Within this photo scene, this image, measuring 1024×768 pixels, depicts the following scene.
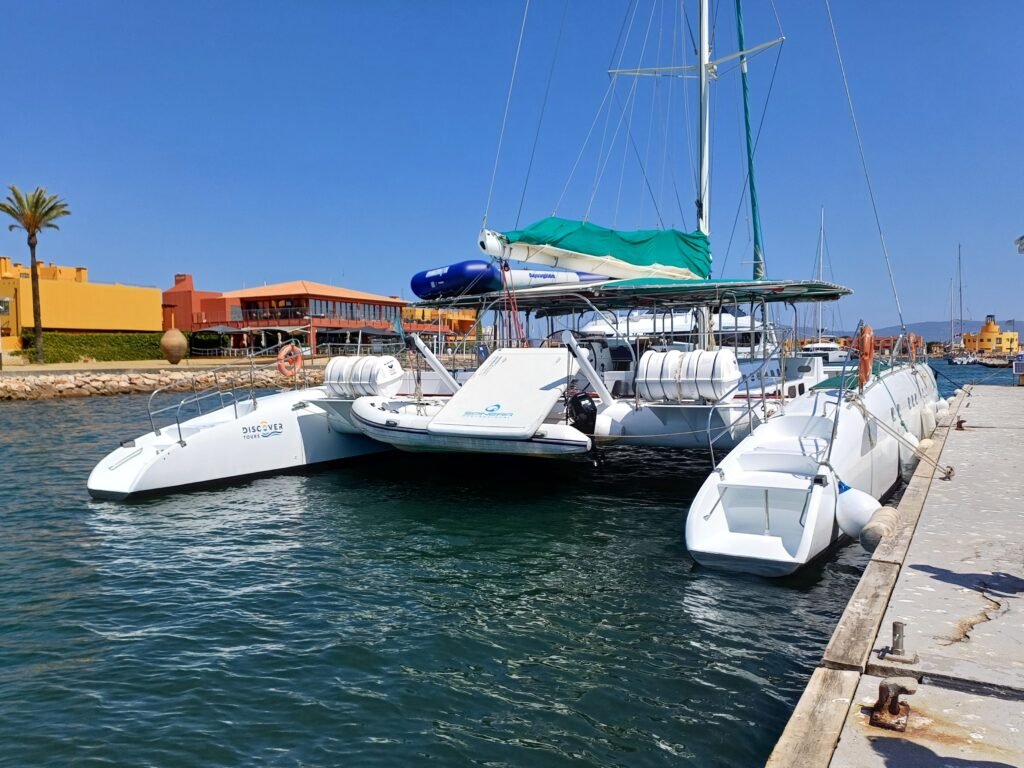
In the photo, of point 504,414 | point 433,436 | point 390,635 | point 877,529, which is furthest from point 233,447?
point 877,529

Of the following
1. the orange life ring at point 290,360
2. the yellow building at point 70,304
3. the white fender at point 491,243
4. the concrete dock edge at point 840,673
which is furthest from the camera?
the yellow building at point 70,304

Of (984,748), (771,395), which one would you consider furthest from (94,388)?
(984,748)

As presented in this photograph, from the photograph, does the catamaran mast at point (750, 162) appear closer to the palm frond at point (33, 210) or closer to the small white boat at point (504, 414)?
the small white boat at point (504, 414)

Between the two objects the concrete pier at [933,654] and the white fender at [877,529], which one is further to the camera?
the white fender at [877,529]

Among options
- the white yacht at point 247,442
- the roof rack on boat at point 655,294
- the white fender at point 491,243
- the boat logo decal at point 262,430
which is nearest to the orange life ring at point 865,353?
the roof rack on boat at point 655,294

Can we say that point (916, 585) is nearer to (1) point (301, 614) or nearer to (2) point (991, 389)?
(1) point (301, 614)

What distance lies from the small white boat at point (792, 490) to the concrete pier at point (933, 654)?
693 millimetres

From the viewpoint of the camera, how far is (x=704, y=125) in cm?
1490

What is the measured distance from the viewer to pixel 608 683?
204 inches

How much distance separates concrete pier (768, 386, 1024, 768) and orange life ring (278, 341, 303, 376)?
10954 millimetres

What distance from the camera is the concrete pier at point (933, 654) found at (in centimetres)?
341

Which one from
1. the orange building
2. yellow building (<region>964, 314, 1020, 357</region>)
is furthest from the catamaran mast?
yellow building (<region>964, 314, 1020, 357</region>)

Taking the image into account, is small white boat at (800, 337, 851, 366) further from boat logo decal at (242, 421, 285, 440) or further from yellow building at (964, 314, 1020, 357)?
yellow building at (964, 314, 1020, 357)

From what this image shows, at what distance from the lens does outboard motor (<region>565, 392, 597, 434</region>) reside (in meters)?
10.4
